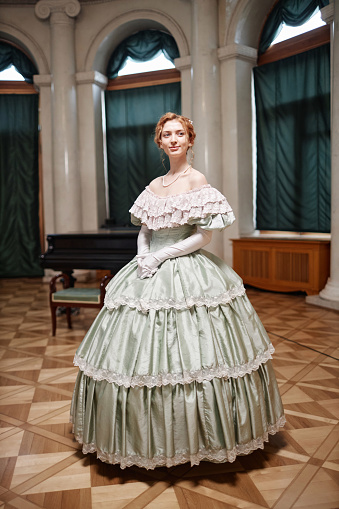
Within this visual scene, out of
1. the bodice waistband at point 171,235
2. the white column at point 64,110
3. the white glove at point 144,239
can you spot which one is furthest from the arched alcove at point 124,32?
the bodice waistband at point 171,235

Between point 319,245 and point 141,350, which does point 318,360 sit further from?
point 319,245

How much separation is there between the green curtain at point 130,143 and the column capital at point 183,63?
26.2 inches

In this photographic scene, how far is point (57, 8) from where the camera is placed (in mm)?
8102

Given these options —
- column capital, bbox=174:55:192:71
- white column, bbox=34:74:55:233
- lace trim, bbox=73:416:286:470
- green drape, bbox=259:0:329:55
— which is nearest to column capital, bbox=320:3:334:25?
green drape, bbox=259:0:329:55

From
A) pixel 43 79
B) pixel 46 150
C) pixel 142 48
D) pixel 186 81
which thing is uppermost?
pixel 142 48

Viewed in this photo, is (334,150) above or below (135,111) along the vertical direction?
below

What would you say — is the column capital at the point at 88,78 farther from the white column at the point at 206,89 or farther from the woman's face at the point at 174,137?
the woman's face at the point at 174,137

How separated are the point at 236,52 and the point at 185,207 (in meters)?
5.58

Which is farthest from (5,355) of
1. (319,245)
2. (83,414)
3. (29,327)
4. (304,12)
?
(304,12)

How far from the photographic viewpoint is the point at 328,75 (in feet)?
21.0

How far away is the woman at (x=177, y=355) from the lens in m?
2.06

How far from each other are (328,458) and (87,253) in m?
3.26

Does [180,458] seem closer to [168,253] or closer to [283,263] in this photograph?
[168,253]

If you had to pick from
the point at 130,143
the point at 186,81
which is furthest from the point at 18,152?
the point at 186,81
